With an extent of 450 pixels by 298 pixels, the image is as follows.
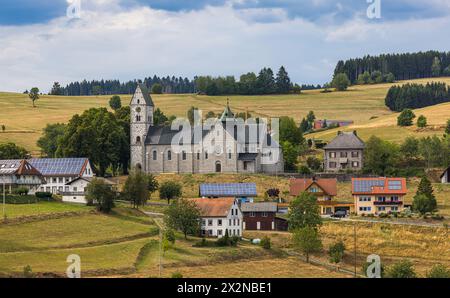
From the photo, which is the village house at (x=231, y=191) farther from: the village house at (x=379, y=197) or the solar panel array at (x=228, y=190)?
the village house at (x=379, y=197)

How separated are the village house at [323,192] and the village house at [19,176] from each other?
26.5 m

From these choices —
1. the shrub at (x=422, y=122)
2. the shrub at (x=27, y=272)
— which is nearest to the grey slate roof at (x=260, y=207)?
the shrub at (x=27, y=272)

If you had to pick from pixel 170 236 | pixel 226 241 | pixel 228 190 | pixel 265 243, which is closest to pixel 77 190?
pixel 228 190

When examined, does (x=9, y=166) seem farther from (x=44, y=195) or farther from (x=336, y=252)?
(x=336, y=252)

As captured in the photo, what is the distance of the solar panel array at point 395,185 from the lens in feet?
305

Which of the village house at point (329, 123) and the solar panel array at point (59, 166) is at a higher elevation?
the village house at point (329, 123)

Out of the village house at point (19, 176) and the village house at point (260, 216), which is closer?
the village house at point (260, 216)

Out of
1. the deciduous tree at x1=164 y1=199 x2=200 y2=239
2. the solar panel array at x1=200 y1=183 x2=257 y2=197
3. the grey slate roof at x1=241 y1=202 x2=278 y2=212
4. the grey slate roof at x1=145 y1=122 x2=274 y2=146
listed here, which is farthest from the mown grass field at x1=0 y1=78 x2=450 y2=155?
the deciduous tree at x1=164 y1=199 x2=200 y2=239

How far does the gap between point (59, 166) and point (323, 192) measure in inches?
1141

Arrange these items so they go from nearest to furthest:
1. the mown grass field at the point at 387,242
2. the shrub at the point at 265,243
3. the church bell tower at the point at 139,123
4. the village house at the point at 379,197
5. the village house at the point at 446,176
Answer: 1. the mown grass field at the point at 387,242
2. the shrub at the point at 265,243
3. the village house at the point at 379,197
4. the village house at the point at 446,176
5. the church bell tower at the point at 139,123

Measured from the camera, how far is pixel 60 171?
10256 cm

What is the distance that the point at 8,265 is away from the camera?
60969mm
